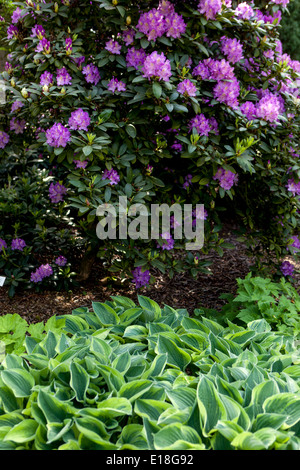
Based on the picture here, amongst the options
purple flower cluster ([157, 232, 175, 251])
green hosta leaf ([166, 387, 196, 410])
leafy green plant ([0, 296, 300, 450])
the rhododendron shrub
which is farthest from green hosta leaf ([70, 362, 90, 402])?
purple flower cluster ([157, 232, 175, 251])

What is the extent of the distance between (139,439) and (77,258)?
7.94 ft

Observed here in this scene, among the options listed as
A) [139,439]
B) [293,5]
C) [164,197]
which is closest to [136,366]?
[139,439]

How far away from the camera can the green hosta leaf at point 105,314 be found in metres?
2.09

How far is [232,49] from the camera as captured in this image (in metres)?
2.59

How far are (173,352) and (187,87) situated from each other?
1.40 m

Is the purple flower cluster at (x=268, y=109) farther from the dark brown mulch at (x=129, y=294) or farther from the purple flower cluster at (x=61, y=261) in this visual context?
the purple flower cluster at (x=61, y=261)

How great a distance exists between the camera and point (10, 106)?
301 cm

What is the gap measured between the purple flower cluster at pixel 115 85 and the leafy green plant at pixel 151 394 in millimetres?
1326

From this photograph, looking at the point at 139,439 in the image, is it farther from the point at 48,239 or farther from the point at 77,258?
the point at 77,258

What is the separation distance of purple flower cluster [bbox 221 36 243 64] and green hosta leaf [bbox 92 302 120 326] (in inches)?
64.8

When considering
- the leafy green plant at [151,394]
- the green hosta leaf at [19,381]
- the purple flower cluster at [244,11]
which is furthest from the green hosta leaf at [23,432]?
the purple flower cluster at [244,11]

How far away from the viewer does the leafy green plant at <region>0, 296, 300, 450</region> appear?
128cm

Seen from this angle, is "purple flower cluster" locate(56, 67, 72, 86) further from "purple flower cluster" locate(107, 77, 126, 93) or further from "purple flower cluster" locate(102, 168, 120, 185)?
"purple flower cluster" locate(102, 168, 120, 185)

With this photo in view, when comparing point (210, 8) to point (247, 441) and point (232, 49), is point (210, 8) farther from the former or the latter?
point (247, 441)
